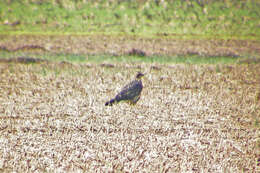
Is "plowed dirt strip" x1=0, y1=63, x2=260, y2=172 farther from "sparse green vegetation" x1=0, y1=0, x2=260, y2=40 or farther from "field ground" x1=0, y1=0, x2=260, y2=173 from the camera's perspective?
"sparse green vegetation" x1=0, y1=0, x2=260, y2=40

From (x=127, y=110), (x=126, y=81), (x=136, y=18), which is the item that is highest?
(x=136, y=18)

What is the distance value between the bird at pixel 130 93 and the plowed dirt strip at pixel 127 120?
4.7 inches

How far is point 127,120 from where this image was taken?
3.61 metres

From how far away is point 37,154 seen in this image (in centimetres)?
299

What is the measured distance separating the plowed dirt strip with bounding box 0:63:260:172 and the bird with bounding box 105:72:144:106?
12 centimetres

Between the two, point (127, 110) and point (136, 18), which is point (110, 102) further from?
point (136, 18)

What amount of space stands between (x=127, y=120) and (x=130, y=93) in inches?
29.5

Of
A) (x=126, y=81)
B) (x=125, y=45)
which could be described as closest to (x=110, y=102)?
(x=126, y=81)

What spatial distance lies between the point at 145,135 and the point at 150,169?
0.57 metres

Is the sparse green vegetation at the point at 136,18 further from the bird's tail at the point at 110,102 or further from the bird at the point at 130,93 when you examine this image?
the bird's tail at the point at 110,102

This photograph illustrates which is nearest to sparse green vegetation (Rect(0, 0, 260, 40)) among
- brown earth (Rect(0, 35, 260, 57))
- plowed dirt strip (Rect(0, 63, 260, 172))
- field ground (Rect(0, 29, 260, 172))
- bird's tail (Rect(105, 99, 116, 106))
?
brown earth (Rect(0, 35, 260, 57))

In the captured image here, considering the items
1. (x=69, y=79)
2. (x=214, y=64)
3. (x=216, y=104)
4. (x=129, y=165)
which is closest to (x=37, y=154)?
(x=129, y=165)

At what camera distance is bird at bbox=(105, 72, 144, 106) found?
4.05 meters

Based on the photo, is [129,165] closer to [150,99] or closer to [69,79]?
[150,99]
